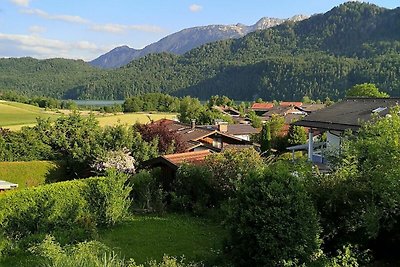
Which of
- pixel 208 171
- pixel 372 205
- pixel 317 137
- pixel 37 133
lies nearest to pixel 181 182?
pixel 208 171

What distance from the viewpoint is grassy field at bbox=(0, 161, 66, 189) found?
897 inches

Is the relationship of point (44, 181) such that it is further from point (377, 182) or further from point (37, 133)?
point (377, 182)

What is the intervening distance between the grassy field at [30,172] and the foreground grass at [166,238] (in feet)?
31.1

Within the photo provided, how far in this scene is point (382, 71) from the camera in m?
125

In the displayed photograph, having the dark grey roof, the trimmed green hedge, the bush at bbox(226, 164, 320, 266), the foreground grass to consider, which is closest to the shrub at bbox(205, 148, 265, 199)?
the foreground grass

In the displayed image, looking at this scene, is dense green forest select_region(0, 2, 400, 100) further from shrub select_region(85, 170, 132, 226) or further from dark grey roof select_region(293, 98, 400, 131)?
shrub select_region(85, 170, 132, 226)

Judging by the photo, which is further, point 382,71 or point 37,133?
point 382,71

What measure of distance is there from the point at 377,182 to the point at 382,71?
127m

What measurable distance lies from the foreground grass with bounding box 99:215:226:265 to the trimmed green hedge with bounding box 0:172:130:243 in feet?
2.30

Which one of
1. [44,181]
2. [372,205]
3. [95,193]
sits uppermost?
[372,205]

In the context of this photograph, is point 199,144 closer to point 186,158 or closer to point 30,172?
point 186,158

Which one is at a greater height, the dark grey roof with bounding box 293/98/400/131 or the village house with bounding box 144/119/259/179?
the dark grey roof with bounding box 293/98/400/131

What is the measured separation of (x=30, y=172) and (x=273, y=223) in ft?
57.5

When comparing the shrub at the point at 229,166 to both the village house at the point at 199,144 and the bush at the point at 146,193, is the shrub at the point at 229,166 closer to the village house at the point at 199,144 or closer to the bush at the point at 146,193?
the village house at the point at 199,144
